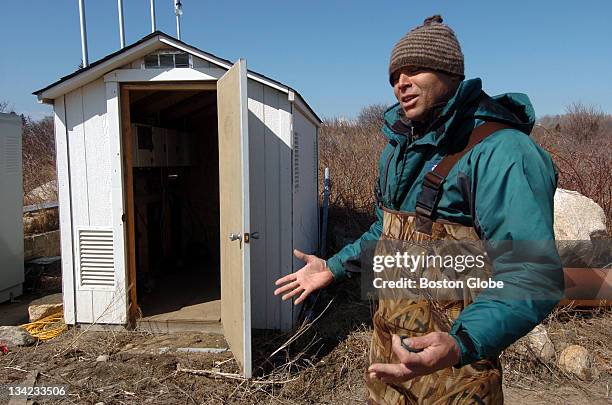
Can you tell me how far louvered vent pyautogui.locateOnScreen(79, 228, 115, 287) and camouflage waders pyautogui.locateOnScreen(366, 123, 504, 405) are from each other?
4079 mm

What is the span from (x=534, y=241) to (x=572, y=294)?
4652mm

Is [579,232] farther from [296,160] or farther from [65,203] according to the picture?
[65,203]

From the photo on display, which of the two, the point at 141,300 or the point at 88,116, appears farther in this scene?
the point at 141,300

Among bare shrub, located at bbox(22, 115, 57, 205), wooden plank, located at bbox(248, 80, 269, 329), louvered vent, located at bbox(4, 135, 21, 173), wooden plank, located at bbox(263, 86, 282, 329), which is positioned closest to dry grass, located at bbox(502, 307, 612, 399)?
wooden plank, located at bbox(263, 86, 282, 329)

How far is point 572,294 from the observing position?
5.07 meters

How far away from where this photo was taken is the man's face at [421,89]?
4.89 ft

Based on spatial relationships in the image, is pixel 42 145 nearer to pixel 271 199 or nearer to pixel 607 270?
pixel 271 199

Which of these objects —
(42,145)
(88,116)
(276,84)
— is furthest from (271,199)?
(42,145)

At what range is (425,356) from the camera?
1.06m

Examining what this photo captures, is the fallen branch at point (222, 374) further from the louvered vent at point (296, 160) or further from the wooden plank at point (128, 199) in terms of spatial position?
the louvered vent at point (296, 160)

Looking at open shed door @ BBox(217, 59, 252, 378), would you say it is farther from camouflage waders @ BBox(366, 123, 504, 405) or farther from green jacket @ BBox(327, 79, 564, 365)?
green jacket @ BBox(327, 79, 564, 365)

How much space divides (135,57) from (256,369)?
3336 mm

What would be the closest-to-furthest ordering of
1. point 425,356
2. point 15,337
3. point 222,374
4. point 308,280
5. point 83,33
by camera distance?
1. point 425,356
2. point 308,280
3. point 222,374
4. point 15,337
5. point 83,33

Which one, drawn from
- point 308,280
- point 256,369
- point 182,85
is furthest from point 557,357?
point 182,85
